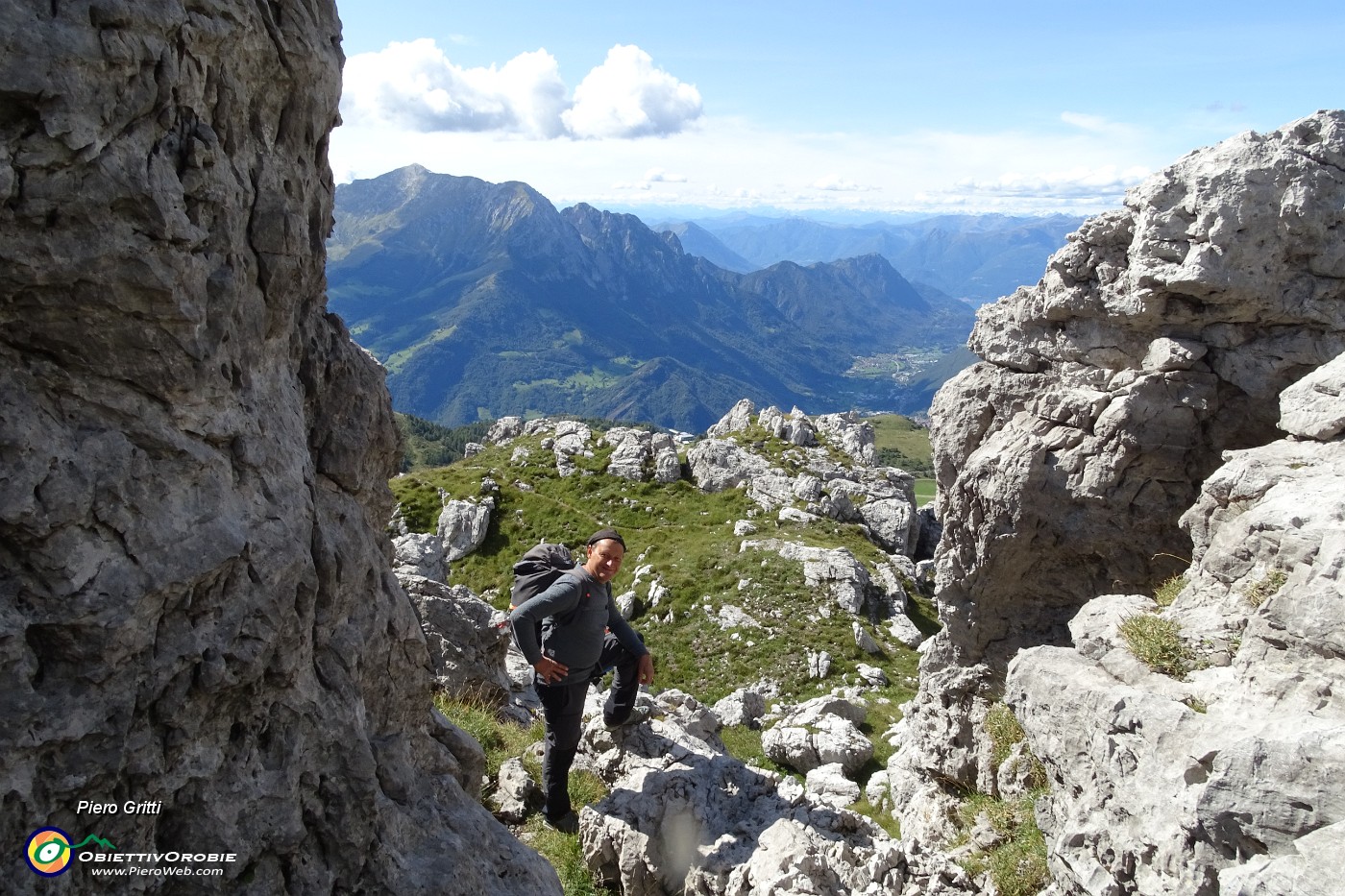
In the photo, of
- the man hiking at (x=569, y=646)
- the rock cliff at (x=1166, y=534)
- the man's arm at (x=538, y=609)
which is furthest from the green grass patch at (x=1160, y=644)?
the man's arm at (x=538, y=609)

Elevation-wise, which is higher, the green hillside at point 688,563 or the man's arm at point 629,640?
the man's arm at point 629,640

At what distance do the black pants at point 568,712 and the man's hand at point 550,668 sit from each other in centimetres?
41

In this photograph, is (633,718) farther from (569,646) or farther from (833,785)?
(833,785)

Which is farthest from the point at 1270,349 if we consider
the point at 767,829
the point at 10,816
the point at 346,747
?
the point at 10,816

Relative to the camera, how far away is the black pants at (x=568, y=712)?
11602mm

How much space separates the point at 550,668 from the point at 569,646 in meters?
0.43

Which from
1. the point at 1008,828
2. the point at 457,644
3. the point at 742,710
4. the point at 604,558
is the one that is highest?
the point at 604,558

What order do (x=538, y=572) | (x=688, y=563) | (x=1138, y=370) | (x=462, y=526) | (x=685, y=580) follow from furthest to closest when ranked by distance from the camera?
(x=462, y=526) → (x=688, y=563) → (x=685, y=580) → (x=1138, y=370) → (x=538, y=572)

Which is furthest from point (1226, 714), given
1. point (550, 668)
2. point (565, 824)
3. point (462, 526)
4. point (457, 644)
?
point (462, 526)

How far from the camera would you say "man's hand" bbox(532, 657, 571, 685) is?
36.2ft

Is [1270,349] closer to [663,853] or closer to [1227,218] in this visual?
[1227,218]

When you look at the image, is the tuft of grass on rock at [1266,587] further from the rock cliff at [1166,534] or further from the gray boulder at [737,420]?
the gray boulder at [737,420]

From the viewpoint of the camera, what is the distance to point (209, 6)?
6598 mm

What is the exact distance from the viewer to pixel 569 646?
37.0 ft
